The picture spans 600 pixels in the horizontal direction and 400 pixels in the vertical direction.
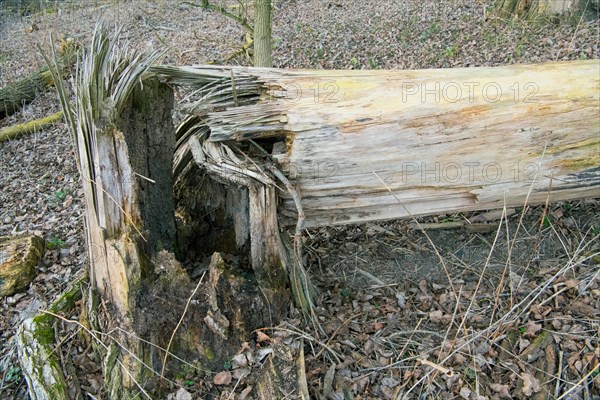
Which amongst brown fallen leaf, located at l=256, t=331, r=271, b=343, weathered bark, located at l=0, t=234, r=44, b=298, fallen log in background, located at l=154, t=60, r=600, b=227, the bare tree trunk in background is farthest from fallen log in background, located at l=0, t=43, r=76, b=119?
brown fallen leaf, located at l=256, t=331, r=271, b=343

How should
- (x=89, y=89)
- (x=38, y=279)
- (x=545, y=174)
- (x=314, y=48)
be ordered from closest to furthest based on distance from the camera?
(x=89, y=89) → (x=545, y=174) → (x=38, y=279) → (x=314, y=48)

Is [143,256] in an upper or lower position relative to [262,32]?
lower

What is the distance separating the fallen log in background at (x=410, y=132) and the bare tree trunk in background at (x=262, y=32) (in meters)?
2.62

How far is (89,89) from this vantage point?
2.63m

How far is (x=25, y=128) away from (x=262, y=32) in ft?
11.1

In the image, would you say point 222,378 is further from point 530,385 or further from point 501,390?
point 530,385

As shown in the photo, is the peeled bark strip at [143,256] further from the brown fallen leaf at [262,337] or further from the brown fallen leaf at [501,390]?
the brown fallen leaf at [501,390]

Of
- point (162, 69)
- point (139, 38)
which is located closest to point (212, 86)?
point (162, 69)

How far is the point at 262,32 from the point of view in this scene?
5523 mm

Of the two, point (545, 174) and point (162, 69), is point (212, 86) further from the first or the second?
point (545, 174)

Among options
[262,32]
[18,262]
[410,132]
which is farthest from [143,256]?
[262,32]

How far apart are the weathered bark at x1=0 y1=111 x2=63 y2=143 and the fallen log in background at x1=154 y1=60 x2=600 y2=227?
4.14 meters

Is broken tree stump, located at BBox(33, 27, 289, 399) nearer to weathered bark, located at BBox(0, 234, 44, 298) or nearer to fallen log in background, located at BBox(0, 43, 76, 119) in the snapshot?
weathered bark, located at BBox(0, 234, 44, 298)

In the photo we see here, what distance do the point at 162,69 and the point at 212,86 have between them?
1.04 feet
